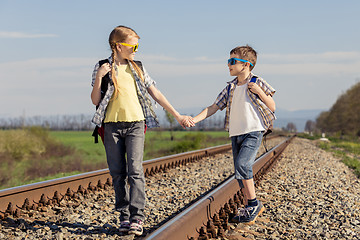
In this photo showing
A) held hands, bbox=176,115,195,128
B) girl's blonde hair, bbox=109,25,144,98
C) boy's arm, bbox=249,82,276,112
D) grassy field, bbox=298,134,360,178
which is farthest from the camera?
grassy field, bbox=298,134,360,178

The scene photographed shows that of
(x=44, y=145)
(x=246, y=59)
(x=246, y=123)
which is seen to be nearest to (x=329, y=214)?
(x=246, y=123)

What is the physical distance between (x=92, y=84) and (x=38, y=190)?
2172mm

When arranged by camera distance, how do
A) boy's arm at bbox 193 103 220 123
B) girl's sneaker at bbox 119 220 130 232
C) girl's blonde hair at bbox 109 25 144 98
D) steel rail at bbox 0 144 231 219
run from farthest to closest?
1. steel rail at bbox 0 144 231 219
2. boy's arm at bbox 193 103 220 123
3. girl's sneaker at bbox 119 220 130 232
4. girl's blonde hair at bbox 109 25 144 98

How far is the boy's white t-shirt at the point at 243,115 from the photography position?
4.21 metres

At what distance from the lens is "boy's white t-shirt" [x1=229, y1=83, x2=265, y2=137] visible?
13.8ft

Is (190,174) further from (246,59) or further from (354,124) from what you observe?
(354,124)

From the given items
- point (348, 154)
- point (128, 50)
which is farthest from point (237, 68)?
point (348, 154)

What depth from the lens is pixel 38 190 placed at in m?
5.31

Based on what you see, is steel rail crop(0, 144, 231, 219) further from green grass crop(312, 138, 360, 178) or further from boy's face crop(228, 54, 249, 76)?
green grass crop(312, 138, 360, 178)

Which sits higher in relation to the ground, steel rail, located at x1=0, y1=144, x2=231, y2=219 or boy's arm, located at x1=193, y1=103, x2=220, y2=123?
boy's arm, located at x1=193, y1=103, x2=220, y2=123

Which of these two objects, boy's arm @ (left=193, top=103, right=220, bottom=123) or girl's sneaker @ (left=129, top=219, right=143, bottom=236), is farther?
boy's arm @ (left=193, top=103, right=220, bottom=123)

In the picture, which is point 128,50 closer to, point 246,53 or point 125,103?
point 125,103

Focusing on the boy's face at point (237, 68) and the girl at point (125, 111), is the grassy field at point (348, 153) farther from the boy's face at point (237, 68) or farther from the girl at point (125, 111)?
the girl at point (125, 111)

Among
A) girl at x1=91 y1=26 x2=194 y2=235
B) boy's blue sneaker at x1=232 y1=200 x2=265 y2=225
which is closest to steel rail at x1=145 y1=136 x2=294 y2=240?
boy's blue sneaker at x1=232 y1=200 x2=265 y2=225
